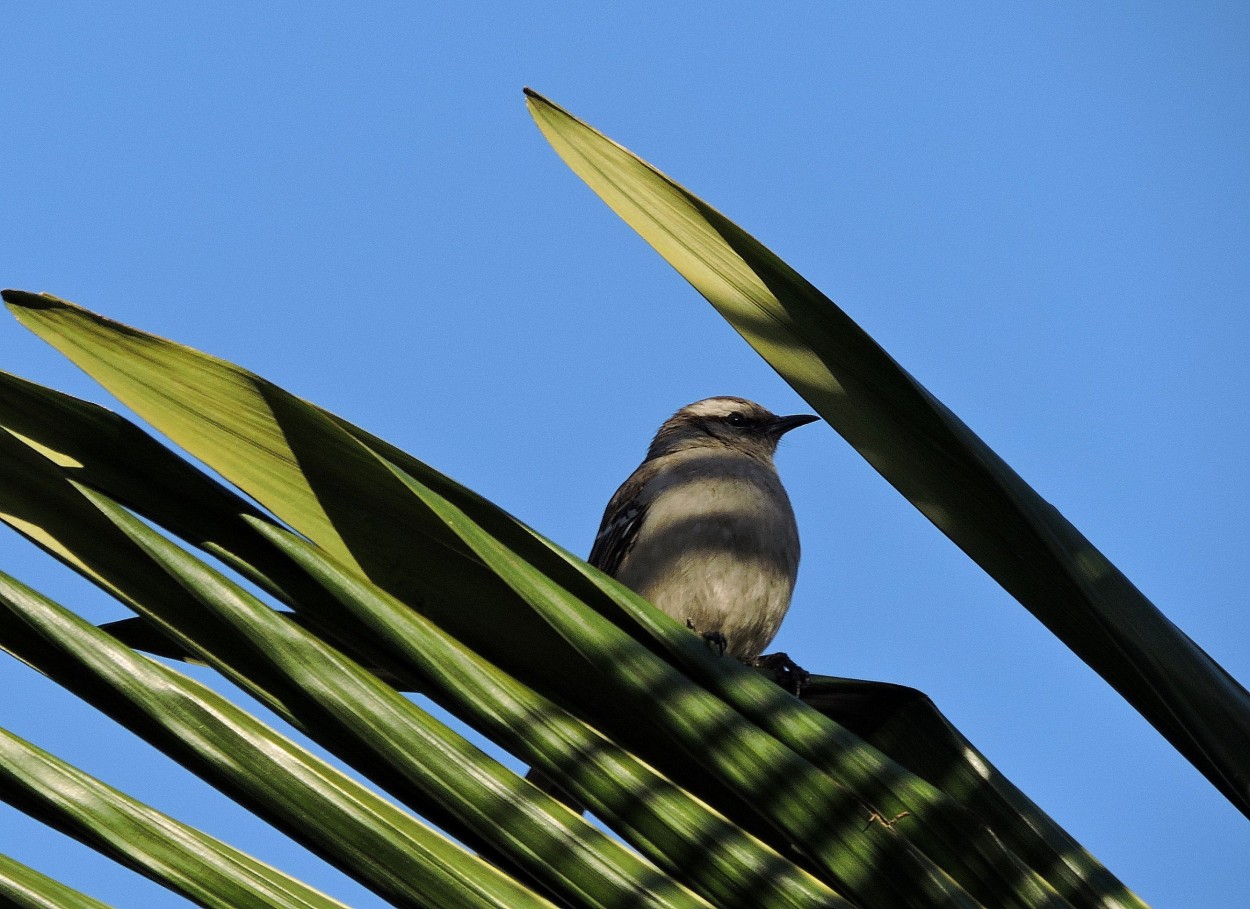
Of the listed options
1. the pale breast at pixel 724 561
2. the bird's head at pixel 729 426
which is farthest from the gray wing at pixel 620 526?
the bird's head at pixel 729 426

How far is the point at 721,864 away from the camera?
173 centimetres

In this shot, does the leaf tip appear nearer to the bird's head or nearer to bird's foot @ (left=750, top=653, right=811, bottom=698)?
bird's foot @ (left=750, top=653, right=811, bottom=698)

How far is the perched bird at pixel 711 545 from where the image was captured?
239 inches

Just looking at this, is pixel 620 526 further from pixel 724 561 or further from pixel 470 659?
pixel 470 659

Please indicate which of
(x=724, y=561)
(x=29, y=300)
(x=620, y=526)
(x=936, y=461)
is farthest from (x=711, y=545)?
(x=29, y=300)

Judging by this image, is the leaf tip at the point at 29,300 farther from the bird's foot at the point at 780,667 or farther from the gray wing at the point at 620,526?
the gray wing at the point at 620,526

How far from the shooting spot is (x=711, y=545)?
A: 6.16m

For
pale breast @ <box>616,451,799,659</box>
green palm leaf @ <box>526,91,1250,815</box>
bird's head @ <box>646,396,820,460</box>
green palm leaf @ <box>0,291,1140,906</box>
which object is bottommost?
green palm leaf @ <box>0,291,1140,906</box>

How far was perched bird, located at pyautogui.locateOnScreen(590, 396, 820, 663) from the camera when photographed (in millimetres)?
6070

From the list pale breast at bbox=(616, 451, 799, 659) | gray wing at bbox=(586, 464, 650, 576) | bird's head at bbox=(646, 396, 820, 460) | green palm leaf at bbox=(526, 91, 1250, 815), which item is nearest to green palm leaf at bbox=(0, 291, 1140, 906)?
green palm leaf at bbox=(526, 91, 1250, 815)

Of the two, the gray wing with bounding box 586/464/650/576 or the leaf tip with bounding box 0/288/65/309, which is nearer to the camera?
the leaf tip with bounding box 0/288/65/309

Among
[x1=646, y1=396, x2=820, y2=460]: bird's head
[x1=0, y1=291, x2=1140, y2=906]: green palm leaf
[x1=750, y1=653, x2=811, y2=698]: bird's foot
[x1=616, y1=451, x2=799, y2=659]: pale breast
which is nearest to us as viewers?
[x1=0, y1=291, x2=1140, y2=906]: green palm leaf

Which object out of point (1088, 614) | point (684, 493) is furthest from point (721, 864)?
point (684, 493)

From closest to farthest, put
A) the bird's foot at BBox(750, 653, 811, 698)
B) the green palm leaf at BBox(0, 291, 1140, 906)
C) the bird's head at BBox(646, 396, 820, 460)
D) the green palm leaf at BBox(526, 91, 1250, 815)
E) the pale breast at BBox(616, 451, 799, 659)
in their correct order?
the green palm leaf at BBox(0, 291, 1140, 906), the green palm leaf at BBox(526, 91, 1250, 815), the bird's foot at BBox(750, 653, 811, 698), the pale breast at BBox(616, 451, 799, 659), the bird's head at BBox(646, 396, 820, 460)
